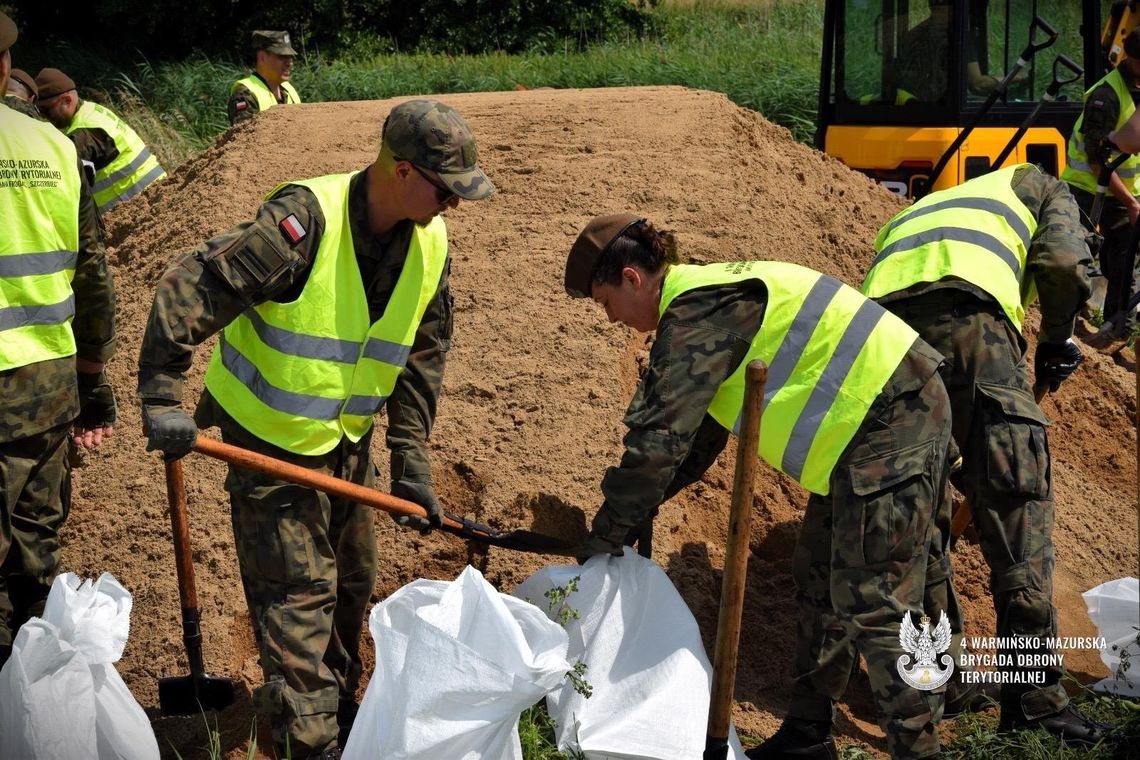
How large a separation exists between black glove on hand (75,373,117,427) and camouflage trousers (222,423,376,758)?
1.01m

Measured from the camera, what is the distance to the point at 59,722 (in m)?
3.10

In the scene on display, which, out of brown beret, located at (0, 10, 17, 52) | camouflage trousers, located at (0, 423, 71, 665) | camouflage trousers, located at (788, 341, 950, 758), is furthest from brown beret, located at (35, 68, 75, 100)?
camouflage trousers, located at (788, 341, 950, 758)

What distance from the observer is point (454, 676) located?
2.97 m

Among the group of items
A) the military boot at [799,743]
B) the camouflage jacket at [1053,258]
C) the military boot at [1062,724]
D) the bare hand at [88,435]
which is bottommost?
the military boot at [1062,724]

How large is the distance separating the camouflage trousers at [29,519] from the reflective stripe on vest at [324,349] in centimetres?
77

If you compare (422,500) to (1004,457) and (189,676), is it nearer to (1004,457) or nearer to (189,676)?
(189,676)

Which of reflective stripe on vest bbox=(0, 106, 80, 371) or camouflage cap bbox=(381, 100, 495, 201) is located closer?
camouflage cap bbox=(381, 100, 495, 201)

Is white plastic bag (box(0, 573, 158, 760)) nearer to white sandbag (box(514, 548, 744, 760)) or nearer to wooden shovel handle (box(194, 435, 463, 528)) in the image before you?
wooden shovel handle (box(194, 435, 463, 528))

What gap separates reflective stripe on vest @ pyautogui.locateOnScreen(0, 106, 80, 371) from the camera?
3.60m

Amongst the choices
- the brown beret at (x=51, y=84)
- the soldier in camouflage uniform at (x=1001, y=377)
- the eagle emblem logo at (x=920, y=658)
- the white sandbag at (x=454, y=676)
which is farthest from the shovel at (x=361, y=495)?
the brown beret at (x=51, y=84)

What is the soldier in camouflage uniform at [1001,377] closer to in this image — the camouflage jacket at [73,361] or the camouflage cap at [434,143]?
the camouflage cap at [434,143]

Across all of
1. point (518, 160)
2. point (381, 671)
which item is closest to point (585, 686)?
point (381, 671)

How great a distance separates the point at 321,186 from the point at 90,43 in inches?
685

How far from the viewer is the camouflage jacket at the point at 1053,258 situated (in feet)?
12.6
